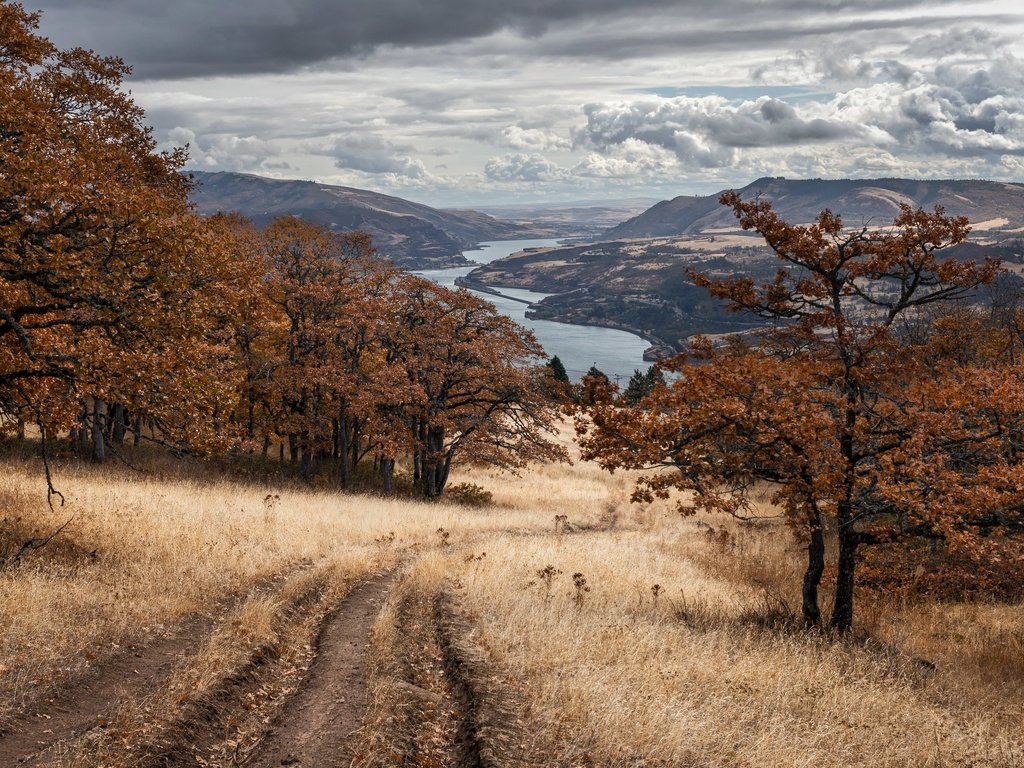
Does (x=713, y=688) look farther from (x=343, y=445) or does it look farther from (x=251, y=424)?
(x=251, y=424)

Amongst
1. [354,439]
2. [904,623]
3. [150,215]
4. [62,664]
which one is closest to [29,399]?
[150,215]

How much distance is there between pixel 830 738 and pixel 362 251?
3189cm

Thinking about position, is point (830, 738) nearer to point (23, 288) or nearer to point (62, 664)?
point (62, 664)

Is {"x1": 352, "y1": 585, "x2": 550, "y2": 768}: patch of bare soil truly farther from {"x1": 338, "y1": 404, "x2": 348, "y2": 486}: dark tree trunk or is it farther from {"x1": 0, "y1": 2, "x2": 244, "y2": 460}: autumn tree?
{"x1": 338, "y1": 404, "x2": 348, "y2": 486}: dark tree trunk

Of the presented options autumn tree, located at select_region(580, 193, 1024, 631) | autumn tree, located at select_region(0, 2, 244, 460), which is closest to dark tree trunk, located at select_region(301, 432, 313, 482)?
autumn tree, located at select_region(0, 2, 244, 460)

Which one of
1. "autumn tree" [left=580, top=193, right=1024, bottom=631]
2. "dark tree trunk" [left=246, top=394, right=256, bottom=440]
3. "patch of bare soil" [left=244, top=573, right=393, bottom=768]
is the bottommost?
"dark tree trunk" [left=246, top=394, right=256, bottom=440]

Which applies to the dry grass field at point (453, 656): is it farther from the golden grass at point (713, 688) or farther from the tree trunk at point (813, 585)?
the tree trunk at point (813, 585)

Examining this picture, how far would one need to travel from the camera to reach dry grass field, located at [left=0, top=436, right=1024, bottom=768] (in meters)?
7.97

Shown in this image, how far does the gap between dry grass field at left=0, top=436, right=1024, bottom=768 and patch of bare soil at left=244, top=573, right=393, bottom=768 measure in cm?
16

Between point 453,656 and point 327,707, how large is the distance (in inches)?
80.7

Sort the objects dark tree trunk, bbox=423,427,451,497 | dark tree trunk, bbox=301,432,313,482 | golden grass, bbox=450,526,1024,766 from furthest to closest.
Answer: dark tree trunk, bbox=423,427,451,497 → dark tree trunk, bbox=301,432,313,482 → golden grass, bbox=450,526,1024,766

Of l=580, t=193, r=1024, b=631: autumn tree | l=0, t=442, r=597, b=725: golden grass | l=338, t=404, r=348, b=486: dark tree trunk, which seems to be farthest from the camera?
l=338, t=404, r=348, b=486: dark tree trunk

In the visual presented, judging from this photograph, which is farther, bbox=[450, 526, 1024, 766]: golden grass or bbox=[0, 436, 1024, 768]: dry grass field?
bbox=[450, 526, 1024, 766]: golden grass

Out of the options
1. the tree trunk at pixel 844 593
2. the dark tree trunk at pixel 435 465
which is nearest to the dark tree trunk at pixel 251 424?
the dark tree trunk at pixel 435 465
